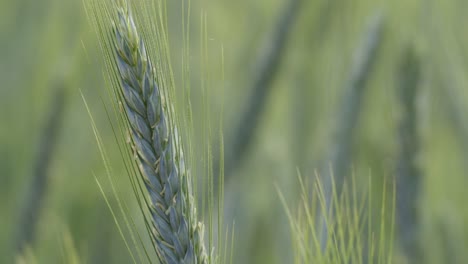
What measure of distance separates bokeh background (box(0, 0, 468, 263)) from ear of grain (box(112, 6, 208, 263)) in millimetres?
603

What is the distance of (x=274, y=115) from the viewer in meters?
1.93

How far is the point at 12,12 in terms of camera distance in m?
2.18

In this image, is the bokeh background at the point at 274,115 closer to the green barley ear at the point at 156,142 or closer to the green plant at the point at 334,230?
the green plant at the point at 334,230

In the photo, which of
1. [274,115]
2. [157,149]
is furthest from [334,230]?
[274,115]

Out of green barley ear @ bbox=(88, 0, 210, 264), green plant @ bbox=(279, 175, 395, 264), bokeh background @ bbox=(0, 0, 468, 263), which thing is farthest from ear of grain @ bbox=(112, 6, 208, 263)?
bokeh background @ bbox=(0, 0, 468, 263)

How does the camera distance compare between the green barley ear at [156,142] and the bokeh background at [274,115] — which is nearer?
the green barley ear at [156,142]

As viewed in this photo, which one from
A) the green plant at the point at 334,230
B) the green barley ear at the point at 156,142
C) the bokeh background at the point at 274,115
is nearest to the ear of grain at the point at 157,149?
the green barley ear at the point at 156,142

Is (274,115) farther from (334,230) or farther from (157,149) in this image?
(157,149)

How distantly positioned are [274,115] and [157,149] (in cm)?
126

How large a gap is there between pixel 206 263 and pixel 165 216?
2.5 inches

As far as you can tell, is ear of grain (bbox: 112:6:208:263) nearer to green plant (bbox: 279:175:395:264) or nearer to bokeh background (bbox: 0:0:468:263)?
green plant (bbox: 279:175:395:264)

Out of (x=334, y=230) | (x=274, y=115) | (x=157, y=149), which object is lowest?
(x=274, y=115)

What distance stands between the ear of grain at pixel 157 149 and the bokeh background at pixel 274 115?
60cm

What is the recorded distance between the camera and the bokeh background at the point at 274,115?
133cm
